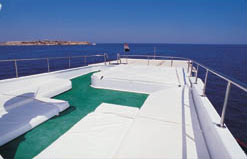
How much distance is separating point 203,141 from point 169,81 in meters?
2.30

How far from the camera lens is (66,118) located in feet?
8.14

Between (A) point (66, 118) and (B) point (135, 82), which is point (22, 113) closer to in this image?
(A) point (66, 118)

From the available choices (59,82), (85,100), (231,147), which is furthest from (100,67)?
(231,147)

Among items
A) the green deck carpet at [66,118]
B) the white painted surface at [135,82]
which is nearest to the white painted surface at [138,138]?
the green deck carpet at [66,118]

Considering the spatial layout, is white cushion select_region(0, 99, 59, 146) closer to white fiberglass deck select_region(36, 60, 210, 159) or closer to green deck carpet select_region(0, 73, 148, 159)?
green deck carpet select_region(0, 73, 148, 159)

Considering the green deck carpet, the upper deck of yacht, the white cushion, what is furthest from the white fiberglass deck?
the white cushion

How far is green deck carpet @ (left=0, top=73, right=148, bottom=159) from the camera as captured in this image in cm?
173

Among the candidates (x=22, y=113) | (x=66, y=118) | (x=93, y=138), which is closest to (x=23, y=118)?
(x=22, y=113)

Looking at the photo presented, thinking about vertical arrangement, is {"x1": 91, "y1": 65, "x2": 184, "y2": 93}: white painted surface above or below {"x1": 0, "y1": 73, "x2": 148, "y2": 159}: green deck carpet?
above

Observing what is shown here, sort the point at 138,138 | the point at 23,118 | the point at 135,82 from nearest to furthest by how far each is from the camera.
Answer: the point at 138,138 → the point at 23,118 → the point at 135,82

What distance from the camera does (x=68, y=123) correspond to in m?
2.33

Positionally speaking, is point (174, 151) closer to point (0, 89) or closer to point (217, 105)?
point (0, 89)

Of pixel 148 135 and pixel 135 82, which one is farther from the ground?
pixel 135 82

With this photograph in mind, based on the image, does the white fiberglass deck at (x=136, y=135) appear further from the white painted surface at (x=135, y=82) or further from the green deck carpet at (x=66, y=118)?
the white painted surface at (x=135, y=82)
